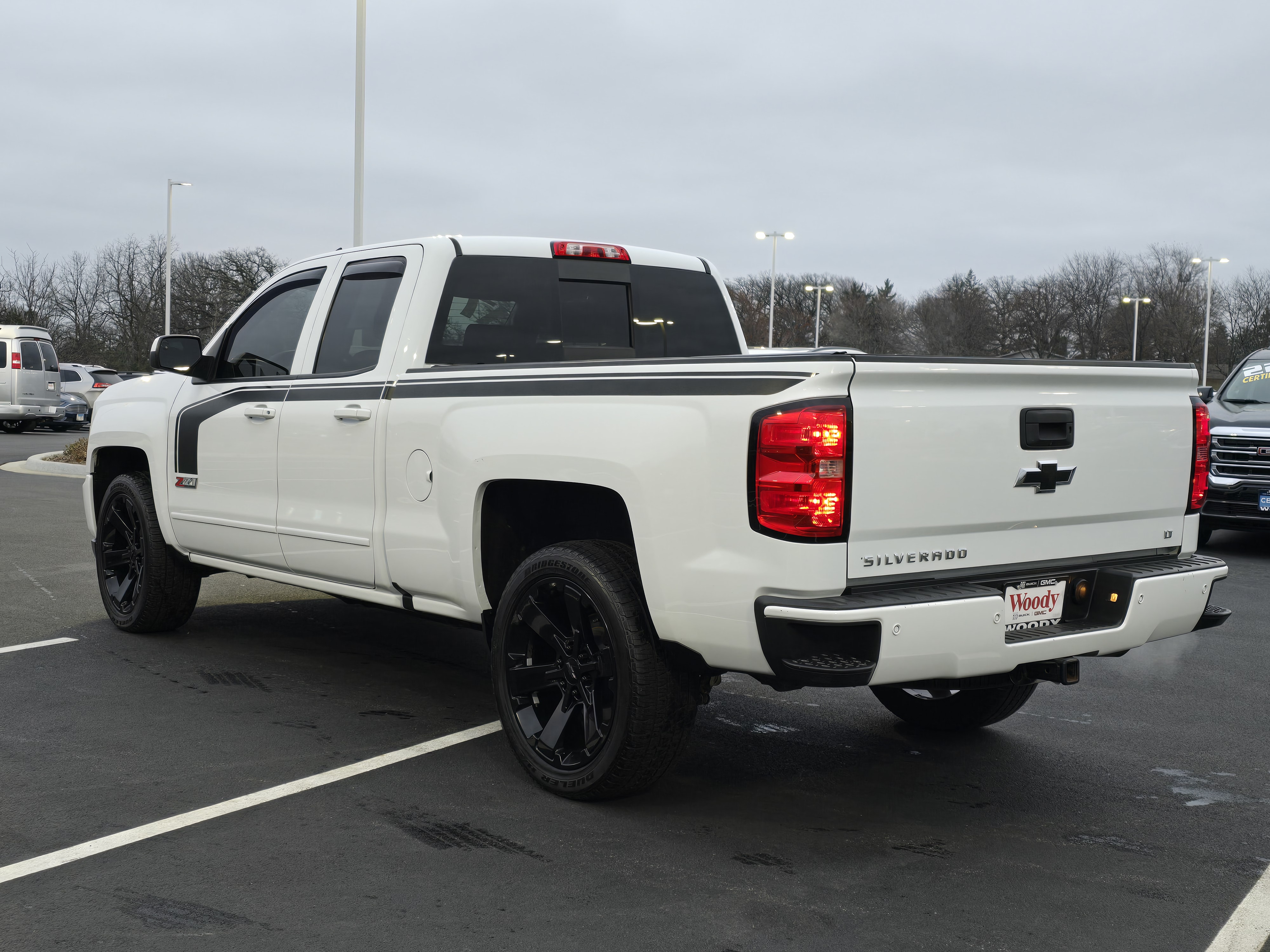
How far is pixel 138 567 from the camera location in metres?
7.12

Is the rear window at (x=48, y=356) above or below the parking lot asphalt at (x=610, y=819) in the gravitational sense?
above

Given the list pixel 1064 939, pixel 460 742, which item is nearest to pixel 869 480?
pixel 1064 939

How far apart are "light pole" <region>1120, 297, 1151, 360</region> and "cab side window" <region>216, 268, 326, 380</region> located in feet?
183

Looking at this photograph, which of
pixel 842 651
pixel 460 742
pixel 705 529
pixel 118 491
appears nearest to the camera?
pixel 842 651

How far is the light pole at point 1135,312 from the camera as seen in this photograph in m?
61.3

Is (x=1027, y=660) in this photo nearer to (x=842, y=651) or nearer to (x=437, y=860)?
(x=842, y=651)

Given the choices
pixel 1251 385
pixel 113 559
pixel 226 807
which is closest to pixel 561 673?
pixel 226 807

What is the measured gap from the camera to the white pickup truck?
3729 mm

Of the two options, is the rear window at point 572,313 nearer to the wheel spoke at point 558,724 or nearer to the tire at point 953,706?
the wheel spoke at point 558,724

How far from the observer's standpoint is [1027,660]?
4.02m

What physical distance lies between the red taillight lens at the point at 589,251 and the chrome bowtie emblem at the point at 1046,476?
2633 mm

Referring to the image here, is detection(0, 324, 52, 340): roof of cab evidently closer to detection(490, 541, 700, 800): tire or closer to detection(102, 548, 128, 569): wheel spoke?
detection(102, 548, 128, 569): wheel spoke

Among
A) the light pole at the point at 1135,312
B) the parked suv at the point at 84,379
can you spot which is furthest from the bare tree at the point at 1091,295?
the parked suv at the point at 84,379

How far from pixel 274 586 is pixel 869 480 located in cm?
634
